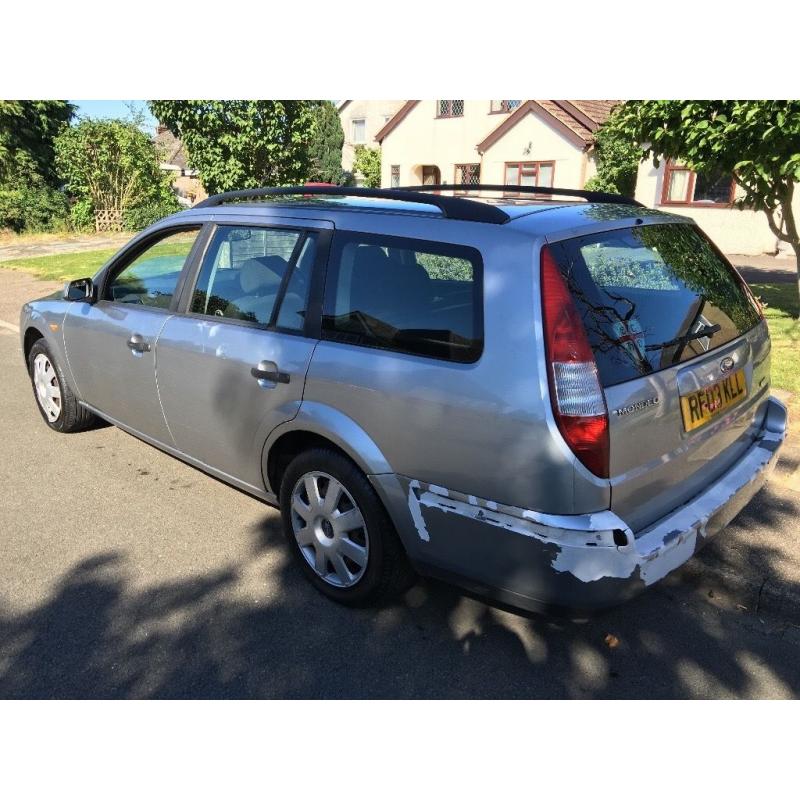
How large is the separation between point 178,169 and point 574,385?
28731mm

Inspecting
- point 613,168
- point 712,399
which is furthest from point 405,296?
point 613,168

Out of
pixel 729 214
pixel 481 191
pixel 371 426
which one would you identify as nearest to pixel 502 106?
pixel 729 214

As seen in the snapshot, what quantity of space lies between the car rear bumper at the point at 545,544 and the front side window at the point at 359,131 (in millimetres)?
41547

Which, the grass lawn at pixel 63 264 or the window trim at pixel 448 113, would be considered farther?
the window trim at pixel 448 113

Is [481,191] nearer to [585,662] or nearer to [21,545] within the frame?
[585,662]

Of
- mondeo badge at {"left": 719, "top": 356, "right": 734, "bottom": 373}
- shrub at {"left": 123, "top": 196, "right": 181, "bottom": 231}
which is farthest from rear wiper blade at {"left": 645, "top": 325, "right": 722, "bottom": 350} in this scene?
shrub at {"left": 123, "top": 196, "right": 181, "bottom": 231}

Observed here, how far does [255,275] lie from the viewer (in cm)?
346

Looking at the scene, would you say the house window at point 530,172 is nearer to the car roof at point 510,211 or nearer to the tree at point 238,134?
the tree at point 238,134

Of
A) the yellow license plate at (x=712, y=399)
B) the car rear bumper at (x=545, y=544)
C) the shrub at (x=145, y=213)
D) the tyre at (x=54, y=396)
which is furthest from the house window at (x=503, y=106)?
the car rear bumper at (x=545, y=544)

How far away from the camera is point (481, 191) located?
3834 mm

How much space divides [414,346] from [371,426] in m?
0.37

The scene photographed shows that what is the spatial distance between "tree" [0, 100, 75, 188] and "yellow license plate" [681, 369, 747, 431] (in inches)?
971

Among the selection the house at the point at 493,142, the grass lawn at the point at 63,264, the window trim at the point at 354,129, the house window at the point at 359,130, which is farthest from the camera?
the house window at the point at 359,130

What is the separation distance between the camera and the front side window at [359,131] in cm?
4087
